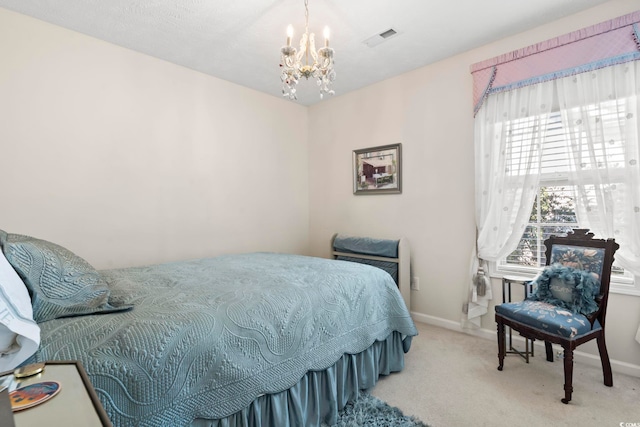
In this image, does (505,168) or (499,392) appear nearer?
(499,392)

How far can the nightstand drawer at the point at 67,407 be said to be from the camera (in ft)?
2.06

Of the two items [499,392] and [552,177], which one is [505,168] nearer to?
[552,177]

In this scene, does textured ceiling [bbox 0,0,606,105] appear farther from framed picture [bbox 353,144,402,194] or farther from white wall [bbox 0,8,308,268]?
framed picture [bbox 353,144,402,194]

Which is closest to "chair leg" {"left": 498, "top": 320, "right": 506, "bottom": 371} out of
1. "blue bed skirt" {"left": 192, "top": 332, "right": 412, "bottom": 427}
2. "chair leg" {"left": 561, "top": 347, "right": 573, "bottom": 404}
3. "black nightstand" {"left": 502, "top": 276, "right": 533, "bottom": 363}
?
"black nightstand" {"left": 502, "top": 276, "right": 533, "bottom": 363}

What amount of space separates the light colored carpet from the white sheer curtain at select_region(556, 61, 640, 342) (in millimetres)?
568

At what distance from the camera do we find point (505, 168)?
2688mm

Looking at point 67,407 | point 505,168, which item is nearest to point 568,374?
point 505,168

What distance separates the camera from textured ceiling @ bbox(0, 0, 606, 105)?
2.25m

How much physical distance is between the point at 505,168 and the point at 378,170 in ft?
4.30

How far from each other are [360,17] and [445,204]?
1833 millimetres

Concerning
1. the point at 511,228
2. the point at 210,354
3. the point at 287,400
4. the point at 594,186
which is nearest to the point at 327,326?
the point at 287,400

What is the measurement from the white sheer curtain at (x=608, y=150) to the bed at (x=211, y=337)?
65.7 inches

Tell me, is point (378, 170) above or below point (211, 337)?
above

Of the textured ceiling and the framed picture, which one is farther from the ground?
Result: the textured ceiling
